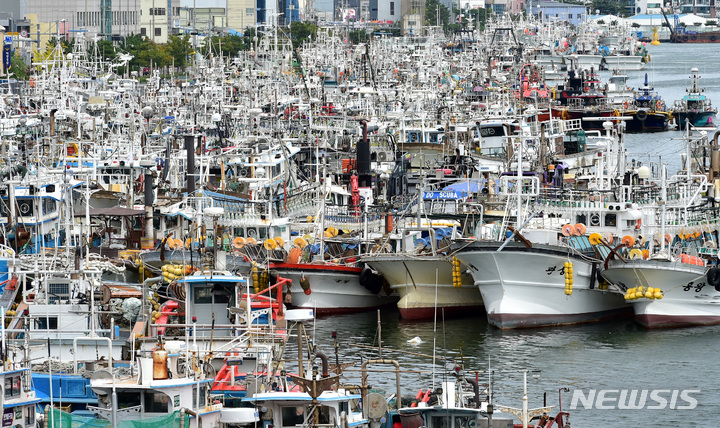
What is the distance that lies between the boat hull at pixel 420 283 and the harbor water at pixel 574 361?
52 cm

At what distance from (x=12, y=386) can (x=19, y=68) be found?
82718mm

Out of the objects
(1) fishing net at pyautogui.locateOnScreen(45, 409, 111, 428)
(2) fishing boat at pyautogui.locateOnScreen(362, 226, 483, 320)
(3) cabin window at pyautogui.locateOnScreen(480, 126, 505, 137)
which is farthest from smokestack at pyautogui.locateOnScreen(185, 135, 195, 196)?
(1) fishing net at pyautogui.locateOnScreen(45, 409, 111, 428)

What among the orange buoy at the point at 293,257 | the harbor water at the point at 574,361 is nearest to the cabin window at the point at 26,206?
the orange buoy at the point at 293,257

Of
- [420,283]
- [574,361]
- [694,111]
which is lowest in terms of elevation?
[574,361]

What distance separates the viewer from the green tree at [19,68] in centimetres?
10188

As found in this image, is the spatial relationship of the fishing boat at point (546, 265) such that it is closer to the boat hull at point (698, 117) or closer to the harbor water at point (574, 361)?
the harbor water at point (574, 361)

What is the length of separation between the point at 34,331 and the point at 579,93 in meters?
86.7

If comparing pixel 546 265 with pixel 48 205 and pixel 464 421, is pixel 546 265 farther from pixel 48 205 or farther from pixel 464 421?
pixel 464 421

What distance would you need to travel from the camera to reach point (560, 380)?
117 ft

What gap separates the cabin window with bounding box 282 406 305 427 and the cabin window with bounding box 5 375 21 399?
4.44m

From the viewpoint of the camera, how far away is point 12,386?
24.8 metres

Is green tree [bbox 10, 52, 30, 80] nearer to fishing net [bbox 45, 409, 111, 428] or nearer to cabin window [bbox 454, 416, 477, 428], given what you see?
fishing net [bbox 45, 409, 111, 428]

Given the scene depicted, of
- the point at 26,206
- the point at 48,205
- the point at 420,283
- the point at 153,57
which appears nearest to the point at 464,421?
the point at 420,283

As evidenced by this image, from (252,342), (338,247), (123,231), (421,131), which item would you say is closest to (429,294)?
(338,247)
